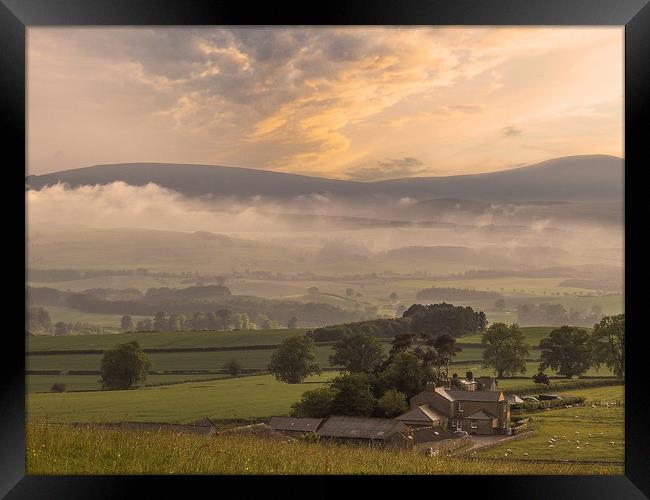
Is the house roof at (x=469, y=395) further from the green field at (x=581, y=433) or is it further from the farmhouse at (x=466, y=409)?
the green field at (x=581, y=433)

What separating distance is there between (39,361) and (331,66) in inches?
141

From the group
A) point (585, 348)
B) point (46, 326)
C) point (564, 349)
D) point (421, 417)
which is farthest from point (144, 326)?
point (585, 348)

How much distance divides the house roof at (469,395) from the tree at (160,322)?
2.44 m

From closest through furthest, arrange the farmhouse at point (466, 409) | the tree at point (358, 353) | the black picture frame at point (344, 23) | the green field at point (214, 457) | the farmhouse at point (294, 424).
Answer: the black picture frame at point (344, 23)
the green field at point (214, 457)
the farmhouse at point (466, 409)
the farmhouse at point (294, 424)
the tree at point (358, 353)

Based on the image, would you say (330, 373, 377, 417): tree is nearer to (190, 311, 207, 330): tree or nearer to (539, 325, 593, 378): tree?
(190, 311, 207, 330): tree

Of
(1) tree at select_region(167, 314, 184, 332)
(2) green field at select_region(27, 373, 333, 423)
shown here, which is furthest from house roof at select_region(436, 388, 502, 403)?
(1) tree at select_region(167, 314, 184, 332)

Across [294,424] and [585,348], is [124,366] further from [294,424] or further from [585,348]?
[585,348]

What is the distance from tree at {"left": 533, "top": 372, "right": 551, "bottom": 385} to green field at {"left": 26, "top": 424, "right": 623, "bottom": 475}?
0.68 m

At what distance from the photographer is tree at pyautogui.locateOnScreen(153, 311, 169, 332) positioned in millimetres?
5957

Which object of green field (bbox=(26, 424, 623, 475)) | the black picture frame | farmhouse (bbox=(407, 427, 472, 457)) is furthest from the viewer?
farmhouse (bbox=(407, 427, 472, 457))

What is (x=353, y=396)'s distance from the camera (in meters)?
5.88

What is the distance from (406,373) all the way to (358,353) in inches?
17.7

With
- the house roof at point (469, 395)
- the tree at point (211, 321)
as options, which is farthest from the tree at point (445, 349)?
the tree at point (211, 321)

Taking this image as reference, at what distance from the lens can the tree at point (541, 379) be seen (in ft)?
19.1
